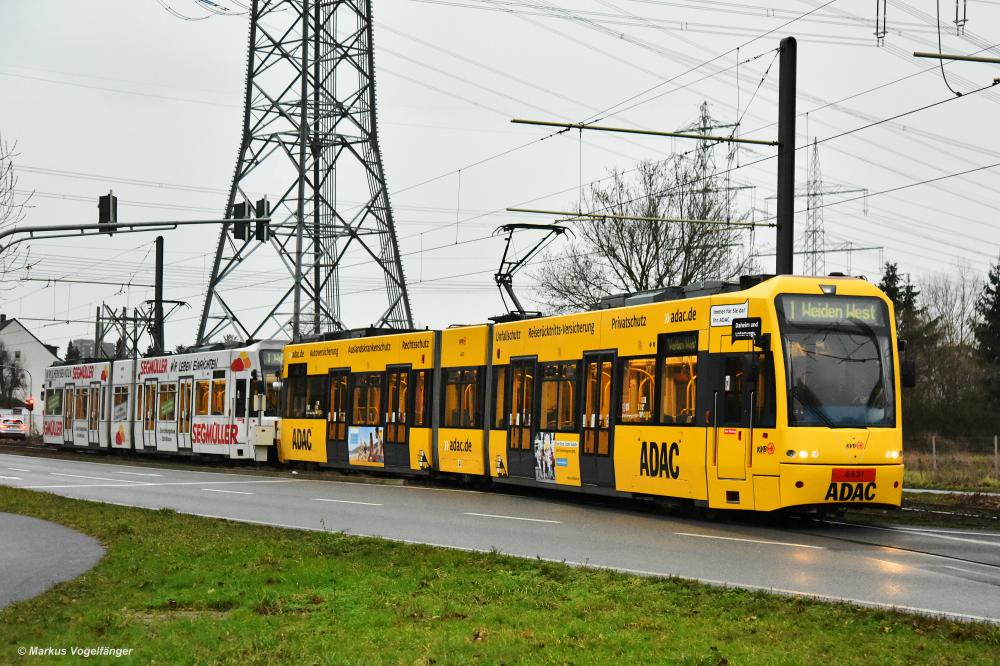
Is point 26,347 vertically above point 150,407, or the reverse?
point 26,347

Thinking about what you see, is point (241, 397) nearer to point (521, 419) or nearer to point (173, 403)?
point (173, 403)

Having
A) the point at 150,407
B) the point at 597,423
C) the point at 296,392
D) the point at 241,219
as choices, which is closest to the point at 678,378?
A: the point at 597,423

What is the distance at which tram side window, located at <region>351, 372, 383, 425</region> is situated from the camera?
31.6 metres

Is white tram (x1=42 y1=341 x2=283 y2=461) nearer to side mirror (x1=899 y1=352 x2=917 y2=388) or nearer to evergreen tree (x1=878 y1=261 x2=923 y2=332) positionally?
side mirror (x1=899 y1=352 x2=917 y2=388)

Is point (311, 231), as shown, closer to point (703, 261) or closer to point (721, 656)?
point (703, 261)

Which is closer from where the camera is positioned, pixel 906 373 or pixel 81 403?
pixel 906 373

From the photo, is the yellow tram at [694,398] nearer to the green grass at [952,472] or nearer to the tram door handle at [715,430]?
the tram door handle at [715,430]

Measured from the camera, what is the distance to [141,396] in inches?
1843

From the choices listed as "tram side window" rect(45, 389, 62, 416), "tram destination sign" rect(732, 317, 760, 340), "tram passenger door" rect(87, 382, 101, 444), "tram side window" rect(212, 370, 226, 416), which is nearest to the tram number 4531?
"tram destination sign" rect(732, 317, 760, 340)

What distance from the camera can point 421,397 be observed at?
2978 centimetres

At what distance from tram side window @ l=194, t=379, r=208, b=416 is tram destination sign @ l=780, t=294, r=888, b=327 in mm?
26383

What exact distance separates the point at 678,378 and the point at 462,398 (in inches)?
335

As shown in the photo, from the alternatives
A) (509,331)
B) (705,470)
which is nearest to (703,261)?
(509,331)

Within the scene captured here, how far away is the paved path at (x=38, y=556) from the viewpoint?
12.8 metres
